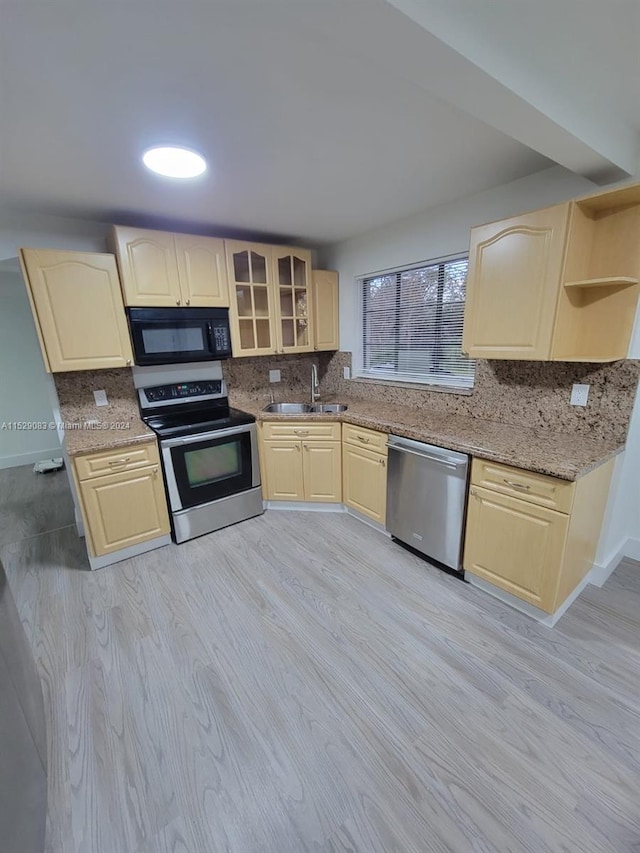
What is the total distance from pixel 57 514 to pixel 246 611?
2300 millimetres

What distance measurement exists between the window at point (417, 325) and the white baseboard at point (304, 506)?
1.28 metres

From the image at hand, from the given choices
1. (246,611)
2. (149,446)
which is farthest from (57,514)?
(246,611)

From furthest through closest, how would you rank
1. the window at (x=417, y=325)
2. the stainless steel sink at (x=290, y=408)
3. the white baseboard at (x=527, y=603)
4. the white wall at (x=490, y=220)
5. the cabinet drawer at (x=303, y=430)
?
the stainless steel sink at (x=290, y=408), the cabinet drawer at (x=303, y=430), the window at (x=417, y=325), the white wall at (x=490, y=220), the white baseboard at (x=527, y=603)

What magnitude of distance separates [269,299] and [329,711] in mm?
2878

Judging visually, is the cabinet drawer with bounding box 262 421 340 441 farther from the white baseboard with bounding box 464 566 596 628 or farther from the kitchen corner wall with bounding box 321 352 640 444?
the white baseboard with bounding box 464 566 596 628

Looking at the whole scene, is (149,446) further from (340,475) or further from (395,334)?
(395,334)

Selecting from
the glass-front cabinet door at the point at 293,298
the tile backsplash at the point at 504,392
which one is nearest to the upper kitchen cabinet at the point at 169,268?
Answer: the glass-front cabinet door at the point at 293,298

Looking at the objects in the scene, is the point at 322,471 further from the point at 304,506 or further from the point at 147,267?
the point at 147,267

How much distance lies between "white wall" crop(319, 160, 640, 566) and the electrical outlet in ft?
0.75

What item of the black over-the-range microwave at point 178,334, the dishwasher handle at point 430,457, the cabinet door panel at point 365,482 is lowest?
the cabinet door panel at point 365,482

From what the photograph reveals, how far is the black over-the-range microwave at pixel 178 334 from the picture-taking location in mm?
2532

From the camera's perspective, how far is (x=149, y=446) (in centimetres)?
244

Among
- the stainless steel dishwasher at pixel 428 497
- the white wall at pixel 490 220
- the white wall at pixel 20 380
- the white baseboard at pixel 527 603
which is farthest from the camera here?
the white wall at pixel 20 380

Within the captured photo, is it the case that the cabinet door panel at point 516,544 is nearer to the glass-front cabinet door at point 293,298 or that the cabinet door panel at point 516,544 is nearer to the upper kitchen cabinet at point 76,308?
the glass-front cabinet door at point 293,298
